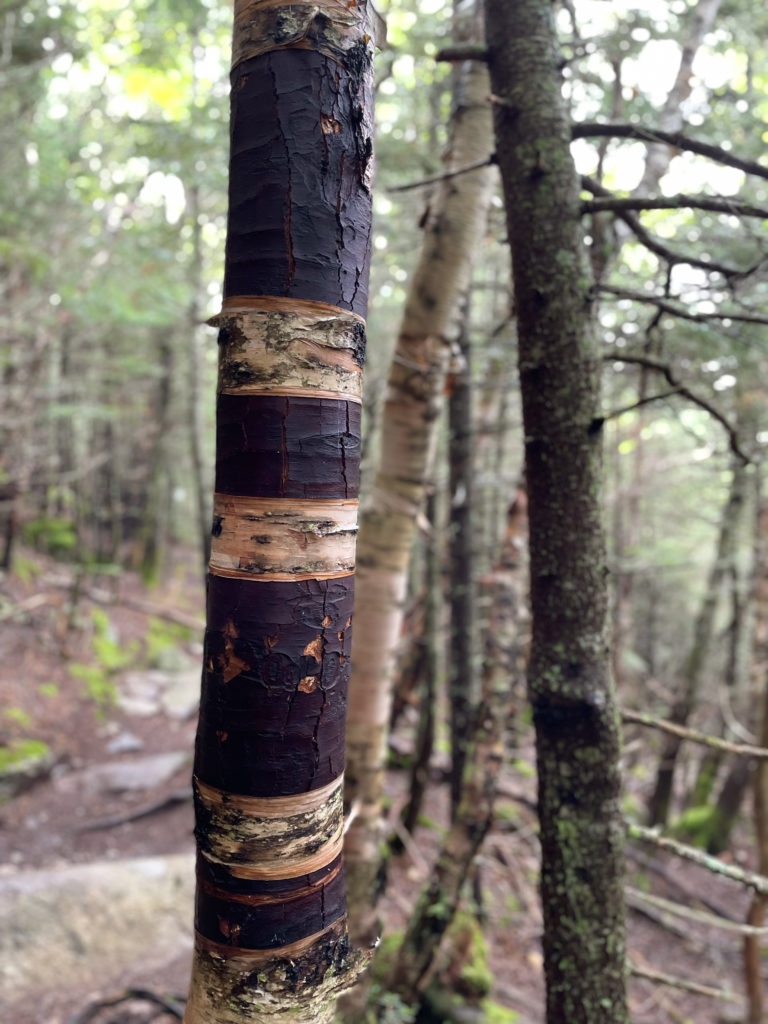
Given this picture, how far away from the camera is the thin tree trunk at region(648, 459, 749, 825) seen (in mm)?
8797

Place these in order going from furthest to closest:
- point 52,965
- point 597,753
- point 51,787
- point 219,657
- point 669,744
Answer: point 669,744 → point 51,787 → point 52,965 → point 597,753 → point 219,657

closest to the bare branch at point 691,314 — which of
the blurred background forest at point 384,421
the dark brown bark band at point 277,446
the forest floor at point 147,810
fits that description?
the blurred background forest at point 384,421

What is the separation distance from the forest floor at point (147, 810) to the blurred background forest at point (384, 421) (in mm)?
51

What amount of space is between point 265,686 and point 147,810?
800 centimetres

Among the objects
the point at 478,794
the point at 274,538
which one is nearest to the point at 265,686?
the point at 274,538

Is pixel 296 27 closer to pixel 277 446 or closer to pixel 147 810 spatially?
pixel 277 446

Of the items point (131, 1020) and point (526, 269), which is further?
point (131, 1020)

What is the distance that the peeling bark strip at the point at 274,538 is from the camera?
3.76 ft

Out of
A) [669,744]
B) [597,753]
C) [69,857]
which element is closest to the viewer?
[597,753]

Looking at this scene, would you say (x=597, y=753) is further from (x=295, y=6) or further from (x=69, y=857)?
(x=69, y=857)

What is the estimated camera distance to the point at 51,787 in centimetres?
810

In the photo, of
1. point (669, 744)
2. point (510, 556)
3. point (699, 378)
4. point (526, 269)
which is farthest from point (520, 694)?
point (526, 269)

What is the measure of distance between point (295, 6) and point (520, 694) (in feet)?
26.0

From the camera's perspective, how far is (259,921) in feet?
3.74
